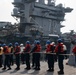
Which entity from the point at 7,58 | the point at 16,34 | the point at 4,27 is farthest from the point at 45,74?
the point at 4,27

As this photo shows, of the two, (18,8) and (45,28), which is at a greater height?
(18,8)

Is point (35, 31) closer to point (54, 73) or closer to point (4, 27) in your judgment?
point (4, 27)

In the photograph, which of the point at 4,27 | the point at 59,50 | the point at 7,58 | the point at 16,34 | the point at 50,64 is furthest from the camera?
the point at 4,27

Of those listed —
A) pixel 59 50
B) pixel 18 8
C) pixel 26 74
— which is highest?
pixel 18 8

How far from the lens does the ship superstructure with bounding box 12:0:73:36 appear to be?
57125mm

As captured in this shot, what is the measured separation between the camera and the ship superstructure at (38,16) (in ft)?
187

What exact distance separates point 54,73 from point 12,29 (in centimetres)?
4242

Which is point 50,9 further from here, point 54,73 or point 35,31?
point 54,73

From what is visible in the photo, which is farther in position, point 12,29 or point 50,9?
point 50,9

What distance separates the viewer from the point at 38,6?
68375 millimetres

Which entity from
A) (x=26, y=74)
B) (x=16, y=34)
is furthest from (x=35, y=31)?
(x=26, y=74)

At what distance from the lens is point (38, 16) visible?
2662 inches

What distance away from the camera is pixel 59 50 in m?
13.6

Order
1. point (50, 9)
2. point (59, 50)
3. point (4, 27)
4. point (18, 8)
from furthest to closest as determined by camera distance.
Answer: point (50, 9) → point (18, 8) → point (4, 27) → point (59, 50)
